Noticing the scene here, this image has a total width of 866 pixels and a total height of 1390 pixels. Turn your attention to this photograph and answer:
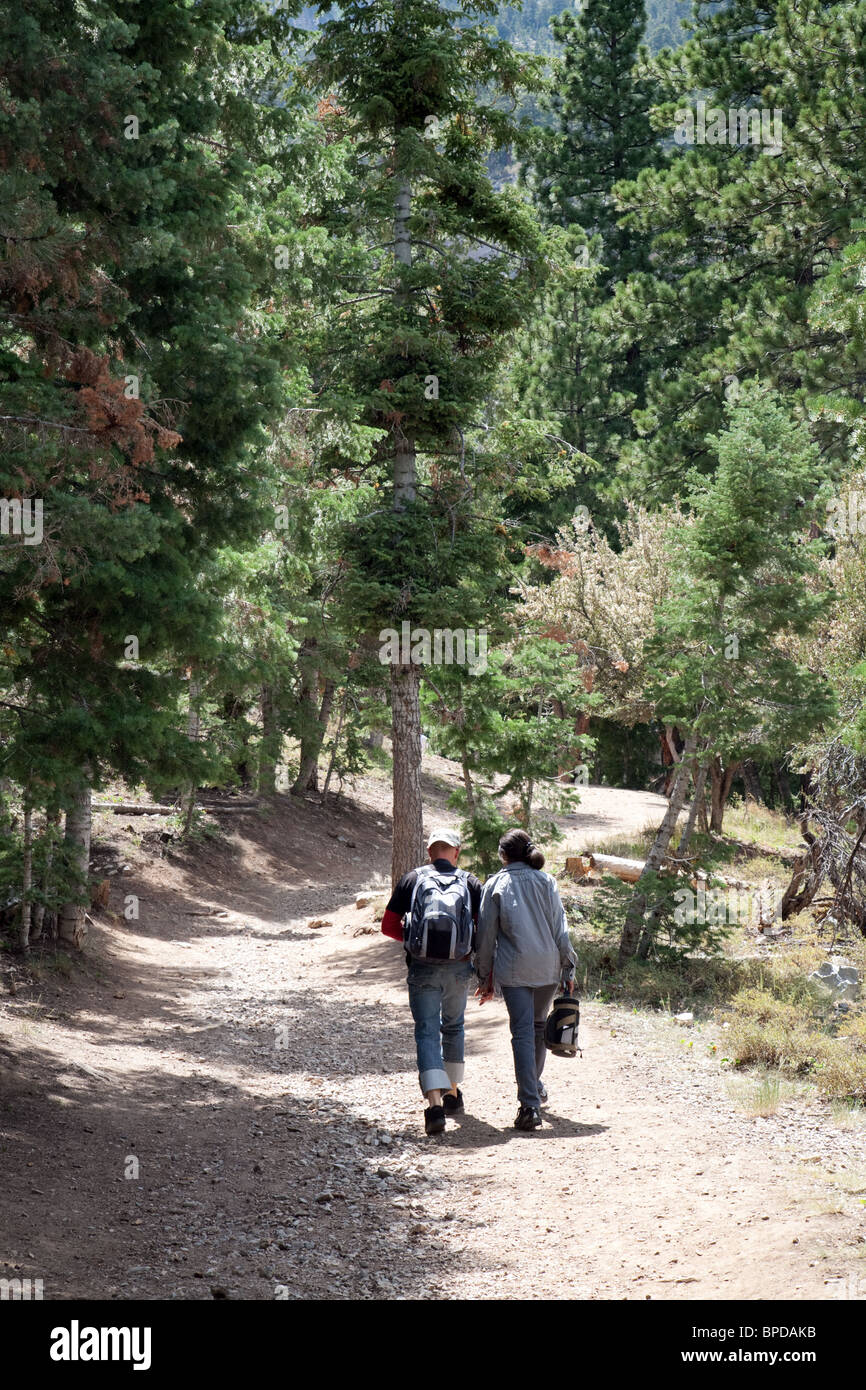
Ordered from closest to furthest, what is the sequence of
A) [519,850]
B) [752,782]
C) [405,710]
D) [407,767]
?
1. [519,850]
2. [405,710]
3. [407,767]
4. [752,782]

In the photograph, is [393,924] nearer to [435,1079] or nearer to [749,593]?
[435,1079]

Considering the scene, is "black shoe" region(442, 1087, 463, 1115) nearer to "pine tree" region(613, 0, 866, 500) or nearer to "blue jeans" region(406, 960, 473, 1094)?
"blue jeans" region(406, 960, 473, 1094)

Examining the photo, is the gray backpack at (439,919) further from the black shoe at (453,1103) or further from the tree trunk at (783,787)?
the tree trunk at (783,787)

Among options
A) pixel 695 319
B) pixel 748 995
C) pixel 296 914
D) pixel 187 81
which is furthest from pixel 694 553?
pixel 695 319

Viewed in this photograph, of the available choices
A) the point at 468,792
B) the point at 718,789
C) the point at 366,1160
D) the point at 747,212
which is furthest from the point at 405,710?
the point at 747,212

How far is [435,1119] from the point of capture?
766 cm

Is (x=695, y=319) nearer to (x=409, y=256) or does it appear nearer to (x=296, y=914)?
(x=409, y=256)

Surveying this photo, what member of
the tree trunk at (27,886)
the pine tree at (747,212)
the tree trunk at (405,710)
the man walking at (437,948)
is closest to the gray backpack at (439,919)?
the man walking at (437,948)

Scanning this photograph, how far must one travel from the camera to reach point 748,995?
10.8 m

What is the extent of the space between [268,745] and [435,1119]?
14617 mm

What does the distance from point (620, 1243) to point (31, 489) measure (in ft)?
17.1

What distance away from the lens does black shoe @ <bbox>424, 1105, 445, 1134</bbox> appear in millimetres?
7648

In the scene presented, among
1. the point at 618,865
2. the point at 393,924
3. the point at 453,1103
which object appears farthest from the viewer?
the point at 618,865

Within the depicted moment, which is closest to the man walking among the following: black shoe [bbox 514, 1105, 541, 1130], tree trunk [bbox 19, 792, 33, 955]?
black shoe [bbox 514, 1105, 541, 1130]
